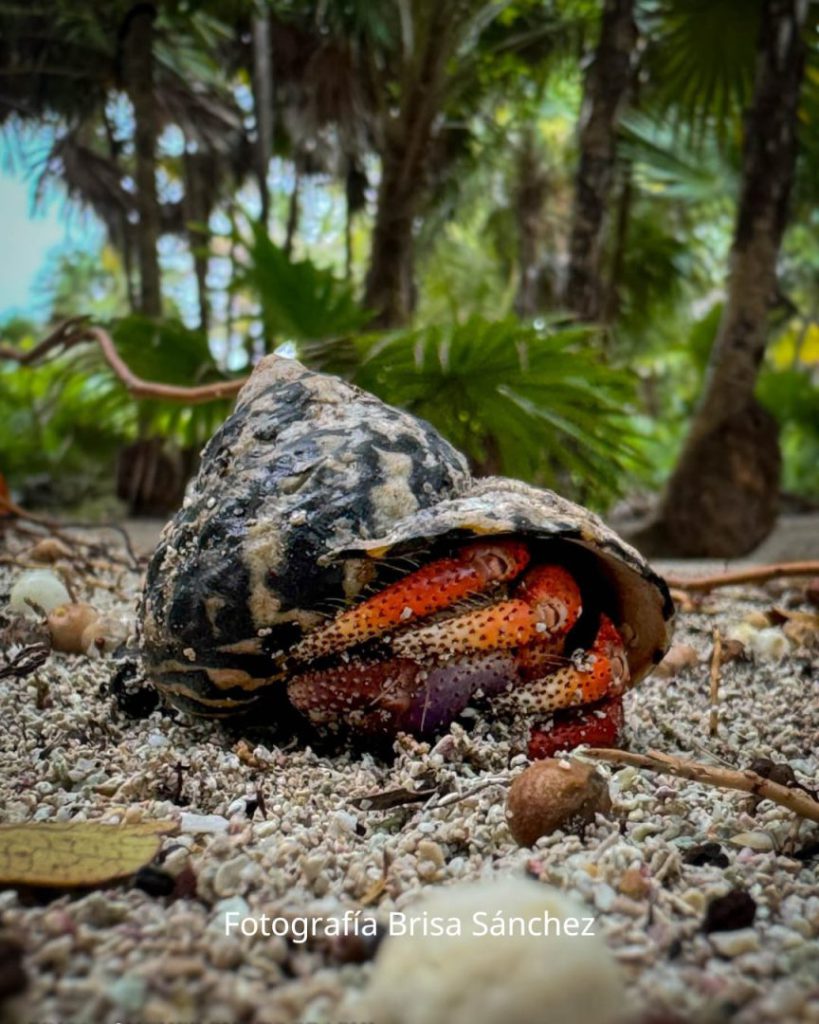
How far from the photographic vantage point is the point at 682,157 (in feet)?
28.8

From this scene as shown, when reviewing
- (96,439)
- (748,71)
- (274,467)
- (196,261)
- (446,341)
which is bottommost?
(96,439)

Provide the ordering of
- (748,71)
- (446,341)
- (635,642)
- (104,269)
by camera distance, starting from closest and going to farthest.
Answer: (635,642)
(446,341)
(748,71)
(104,269)

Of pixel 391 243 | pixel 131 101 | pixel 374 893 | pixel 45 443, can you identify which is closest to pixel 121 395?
pixel 391 243

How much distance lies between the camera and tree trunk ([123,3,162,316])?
6.09 metres

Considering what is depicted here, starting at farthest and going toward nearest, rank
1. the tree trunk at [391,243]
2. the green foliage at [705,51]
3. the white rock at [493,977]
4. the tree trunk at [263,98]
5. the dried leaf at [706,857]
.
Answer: the tree trunk at [263,98], the green foliage at [705,51], the tree trunk at [391,243], the dried leaf at [706,857], the white rock at [493,977]

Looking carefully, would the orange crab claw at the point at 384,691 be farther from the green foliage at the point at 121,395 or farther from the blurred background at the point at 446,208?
the green foliage at the point at 121,395

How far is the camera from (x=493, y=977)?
24.5 inches

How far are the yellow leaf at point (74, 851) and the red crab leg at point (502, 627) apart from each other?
496 mm

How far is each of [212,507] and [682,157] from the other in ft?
28.8

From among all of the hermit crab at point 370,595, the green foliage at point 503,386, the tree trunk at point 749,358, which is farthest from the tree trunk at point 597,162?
the hermit crab at point 370,595

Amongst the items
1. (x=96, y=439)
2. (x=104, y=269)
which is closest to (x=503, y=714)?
(x=96, y=439)

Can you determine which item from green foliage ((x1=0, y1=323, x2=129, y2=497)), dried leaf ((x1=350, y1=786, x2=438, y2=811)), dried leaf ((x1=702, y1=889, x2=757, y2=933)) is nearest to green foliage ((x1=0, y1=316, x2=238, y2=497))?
green foliage ((x1=0, y1=323, x2=129, y2=497))

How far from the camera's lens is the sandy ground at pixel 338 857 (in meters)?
0.73

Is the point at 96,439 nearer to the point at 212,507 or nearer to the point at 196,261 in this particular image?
the point at 196,261
